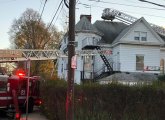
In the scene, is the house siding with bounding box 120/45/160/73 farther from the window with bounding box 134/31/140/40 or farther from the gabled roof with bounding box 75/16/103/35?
the gabled roof with bounding box 75/16/103/35

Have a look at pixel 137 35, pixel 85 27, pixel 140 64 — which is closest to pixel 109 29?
pixel 85 27

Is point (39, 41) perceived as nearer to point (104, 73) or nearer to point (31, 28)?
point (31, 28)

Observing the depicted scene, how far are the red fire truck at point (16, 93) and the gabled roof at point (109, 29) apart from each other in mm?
23696

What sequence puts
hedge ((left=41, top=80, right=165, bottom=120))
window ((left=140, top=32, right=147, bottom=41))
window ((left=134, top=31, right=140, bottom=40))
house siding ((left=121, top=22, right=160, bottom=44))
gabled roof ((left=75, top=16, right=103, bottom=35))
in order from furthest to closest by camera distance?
gabled roof ((left=75, top=16, right=103, bottom=35)) → window ((left=140, top=32, right=147, bottom=41)) → window ((left=134, top=31, right=140, bottom=40)) → house siding ((left=121, top=22, right=160, bottom=44)) → hedge ((left=41, top=80, right=165, bottom=120))

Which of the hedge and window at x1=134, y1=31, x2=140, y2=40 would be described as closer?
the hedge

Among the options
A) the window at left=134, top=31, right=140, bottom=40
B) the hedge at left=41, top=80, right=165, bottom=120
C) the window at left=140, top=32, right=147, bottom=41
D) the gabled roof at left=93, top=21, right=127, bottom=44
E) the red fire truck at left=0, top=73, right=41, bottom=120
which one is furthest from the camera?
the gabled roof at left=93, top=21, right=127, bottom=44

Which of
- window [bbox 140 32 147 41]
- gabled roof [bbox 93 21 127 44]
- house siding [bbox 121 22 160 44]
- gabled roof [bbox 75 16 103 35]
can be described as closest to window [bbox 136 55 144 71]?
window [bbox 140 32 147 41]

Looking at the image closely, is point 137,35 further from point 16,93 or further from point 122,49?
point 16,93

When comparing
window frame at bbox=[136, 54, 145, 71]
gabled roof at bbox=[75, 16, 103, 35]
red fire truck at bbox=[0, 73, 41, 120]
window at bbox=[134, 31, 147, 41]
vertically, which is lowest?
red fire truck at bbox=[0, 73, 41, 120]

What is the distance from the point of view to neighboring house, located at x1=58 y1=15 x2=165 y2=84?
4631cm

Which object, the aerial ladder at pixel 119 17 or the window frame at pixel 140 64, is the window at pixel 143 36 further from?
the aerial ladder at pixel 119 17

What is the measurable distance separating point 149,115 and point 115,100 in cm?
153

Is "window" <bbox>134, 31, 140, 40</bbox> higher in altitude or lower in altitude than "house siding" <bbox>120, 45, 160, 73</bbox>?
higher

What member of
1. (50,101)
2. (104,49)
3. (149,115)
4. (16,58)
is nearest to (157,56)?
(104,49)
